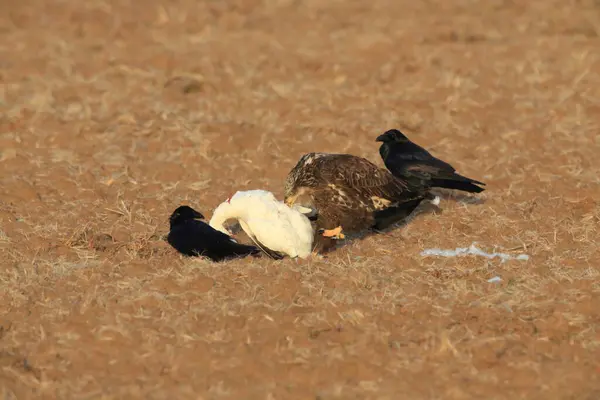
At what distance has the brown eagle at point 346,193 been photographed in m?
9.59

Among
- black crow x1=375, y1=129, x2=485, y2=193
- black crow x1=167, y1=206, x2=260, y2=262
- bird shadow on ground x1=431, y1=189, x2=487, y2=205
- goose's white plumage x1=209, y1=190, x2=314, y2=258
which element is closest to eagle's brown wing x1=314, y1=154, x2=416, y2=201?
black crow x1=375, y1=129, x2=485, y2=193

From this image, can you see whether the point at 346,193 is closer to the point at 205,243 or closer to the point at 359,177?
the point at 359,177

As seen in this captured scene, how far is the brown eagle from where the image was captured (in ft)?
31.5

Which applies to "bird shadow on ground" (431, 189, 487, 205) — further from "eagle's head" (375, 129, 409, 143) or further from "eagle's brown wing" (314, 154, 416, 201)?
"eagle's brown wing" (314, 154, 416, 201)

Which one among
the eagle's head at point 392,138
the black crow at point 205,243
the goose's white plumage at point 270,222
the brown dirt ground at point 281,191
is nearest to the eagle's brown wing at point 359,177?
the brown dirt ground at point 281,191

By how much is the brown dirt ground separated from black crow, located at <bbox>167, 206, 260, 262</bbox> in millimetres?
224

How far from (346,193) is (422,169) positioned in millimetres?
1128

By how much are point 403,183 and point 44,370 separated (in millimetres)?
4587

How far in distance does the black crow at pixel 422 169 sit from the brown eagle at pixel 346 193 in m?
0.35

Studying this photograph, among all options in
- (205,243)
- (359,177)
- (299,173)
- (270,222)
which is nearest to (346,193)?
(359,177)

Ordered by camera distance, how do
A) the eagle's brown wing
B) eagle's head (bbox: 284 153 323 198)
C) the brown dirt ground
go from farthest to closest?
eagle's head (bbox: 284 153 323 198) → the eagle's brown wing → the brown dirt ground

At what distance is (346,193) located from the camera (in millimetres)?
9695

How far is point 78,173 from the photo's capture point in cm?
1155

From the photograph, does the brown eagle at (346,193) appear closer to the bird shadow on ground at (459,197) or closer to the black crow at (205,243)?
the black crow at (205,243)
